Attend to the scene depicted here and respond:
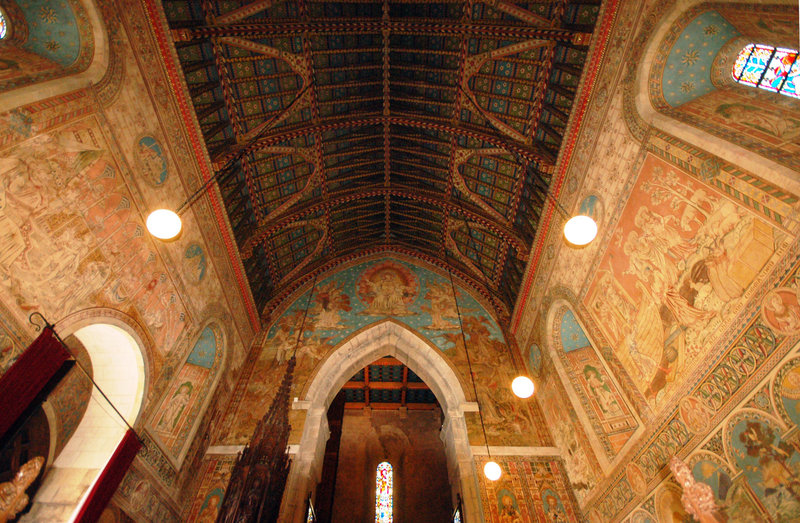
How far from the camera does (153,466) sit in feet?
25.5

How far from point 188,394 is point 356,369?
500 centimetres

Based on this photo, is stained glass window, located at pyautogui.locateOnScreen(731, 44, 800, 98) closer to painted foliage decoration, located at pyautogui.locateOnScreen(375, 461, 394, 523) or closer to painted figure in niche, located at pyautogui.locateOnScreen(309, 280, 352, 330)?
painted figure in niche, located at pyautogui.locateOnScreen(309, 280, 352, 330)

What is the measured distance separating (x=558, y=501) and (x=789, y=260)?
7231 millimetres

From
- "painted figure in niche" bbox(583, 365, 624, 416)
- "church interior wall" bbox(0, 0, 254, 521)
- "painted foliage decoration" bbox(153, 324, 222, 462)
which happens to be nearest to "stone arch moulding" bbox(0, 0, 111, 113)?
"church interior wall" bbox(0, 0, 254, 521)

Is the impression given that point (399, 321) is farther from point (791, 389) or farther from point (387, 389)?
point (791, 389)

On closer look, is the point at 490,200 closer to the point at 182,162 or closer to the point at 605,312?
the point at 605,312

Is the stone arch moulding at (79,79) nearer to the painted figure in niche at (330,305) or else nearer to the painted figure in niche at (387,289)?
the painted figure in niche at (330,305)

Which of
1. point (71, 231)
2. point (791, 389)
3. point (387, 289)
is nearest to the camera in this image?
point (791, 389)

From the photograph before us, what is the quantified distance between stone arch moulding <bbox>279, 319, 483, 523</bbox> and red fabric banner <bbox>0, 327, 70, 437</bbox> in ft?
18.5

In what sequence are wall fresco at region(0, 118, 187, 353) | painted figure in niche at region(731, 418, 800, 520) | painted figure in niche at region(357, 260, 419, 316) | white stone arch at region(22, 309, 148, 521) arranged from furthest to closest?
painted figure in niche at region(357, 260, 419, 316), white stone arch at region(22, 309, 148, 521), wall fresco at region(0, 118, 187, 353), painted figure in niche at region(731, 418, 800, 520)

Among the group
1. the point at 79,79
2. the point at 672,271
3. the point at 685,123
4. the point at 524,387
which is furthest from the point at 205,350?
the point at 685,123

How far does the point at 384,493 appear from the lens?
54.6 feet

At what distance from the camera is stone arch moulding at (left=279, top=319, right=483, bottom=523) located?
9.23m

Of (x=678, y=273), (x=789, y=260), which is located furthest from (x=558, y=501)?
(x=789, y=260)
